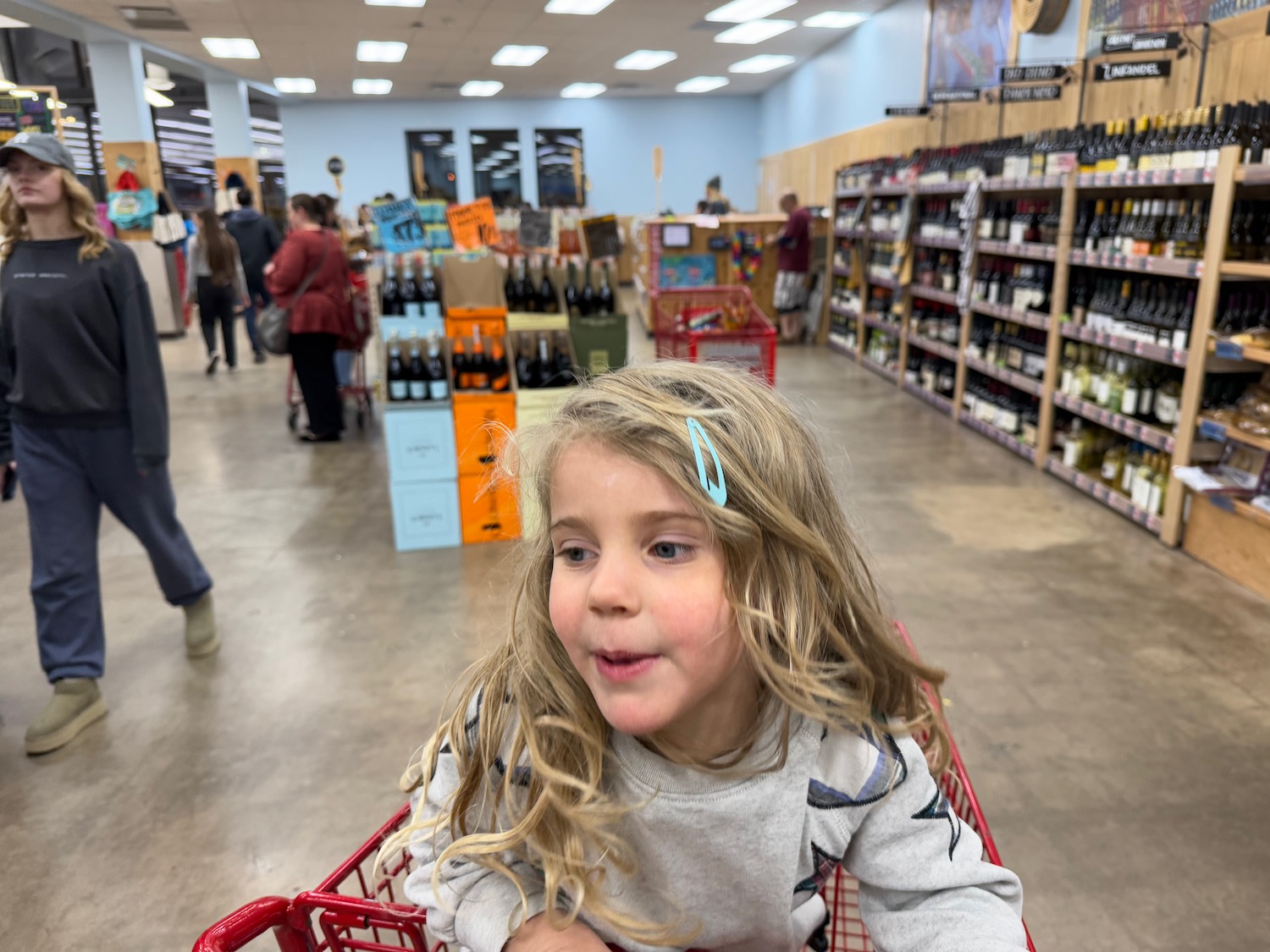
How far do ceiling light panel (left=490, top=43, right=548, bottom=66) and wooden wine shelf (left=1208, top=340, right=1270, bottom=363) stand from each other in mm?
11445

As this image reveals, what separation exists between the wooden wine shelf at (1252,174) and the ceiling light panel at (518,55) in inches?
444

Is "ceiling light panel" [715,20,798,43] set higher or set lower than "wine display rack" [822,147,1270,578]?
higher

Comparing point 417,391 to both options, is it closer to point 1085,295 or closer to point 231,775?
point 231,775

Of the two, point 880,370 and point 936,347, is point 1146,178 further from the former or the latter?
point 880,370

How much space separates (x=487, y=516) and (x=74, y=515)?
79.2 inches

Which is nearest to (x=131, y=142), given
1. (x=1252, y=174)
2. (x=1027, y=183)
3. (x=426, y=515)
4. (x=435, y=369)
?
(x=435, y=369)

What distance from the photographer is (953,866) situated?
1.04m

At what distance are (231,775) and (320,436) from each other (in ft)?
13.4

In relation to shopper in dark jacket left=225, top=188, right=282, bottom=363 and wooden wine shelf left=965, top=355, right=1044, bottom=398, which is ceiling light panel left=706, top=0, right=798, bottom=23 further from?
wooden wine shelf left=965, top=355, right=1044, bottom=398

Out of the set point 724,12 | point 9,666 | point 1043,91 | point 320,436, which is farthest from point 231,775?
point 724,12

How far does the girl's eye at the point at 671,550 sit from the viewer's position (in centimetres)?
96

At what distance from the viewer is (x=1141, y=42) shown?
15.5ft

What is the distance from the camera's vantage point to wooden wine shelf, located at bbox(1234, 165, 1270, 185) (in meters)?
3.45

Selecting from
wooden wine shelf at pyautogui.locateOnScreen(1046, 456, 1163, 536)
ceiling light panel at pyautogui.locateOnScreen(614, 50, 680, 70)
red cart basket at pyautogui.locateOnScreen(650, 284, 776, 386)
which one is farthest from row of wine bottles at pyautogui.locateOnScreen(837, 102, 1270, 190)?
ceiling light panel at pyautogui.locateOnScreen(614, 50, 680, 70)
